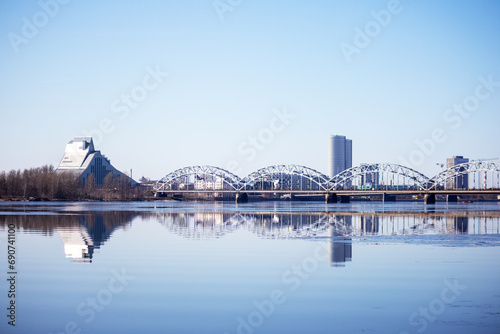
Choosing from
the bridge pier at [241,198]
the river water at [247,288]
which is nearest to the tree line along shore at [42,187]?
the bridge pier at [241,198]

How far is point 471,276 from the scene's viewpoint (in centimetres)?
1716

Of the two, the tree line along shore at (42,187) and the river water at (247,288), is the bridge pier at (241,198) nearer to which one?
the tree line along shore at (42,187)

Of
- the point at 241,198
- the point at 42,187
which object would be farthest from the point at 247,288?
the point at 241,198

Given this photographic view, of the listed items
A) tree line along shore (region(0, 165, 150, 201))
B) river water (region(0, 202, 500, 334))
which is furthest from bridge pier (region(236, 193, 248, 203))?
river water (region(0, 202, 500, 334))

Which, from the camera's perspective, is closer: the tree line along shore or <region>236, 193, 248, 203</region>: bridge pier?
the tree line along shore

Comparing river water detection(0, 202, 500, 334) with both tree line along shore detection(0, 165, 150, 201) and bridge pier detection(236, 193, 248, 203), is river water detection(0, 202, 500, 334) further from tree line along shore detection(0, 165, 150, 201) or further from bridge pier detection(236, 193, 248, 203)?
bridge pier detection(236, 193, 248, 203)

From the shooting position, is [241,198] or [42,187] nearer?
[42,187]

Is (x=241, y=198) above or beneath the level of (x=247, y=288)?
above

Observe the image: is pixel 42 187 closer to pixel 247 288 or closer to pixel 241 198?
pixel 241 198

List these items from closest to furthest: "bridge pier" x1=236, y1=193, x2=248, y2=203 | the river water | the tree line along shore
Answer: the river water < the tree line along shore < "bridge pier" x1=236, y1=193, x2=248, y2=203

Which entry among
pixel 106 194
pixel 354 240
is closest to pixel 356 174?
pixel 106 194

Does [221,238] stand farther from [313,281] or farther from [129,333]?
[129,333]

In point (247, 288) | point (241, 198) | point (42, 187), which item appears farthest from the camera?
point (241, 198)

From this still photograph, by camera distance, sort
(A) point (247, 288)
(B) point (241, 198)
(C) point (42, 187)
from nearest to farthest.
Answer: (A) point (247, 288), (C) point (42, 187), (B) point (241, 198)
